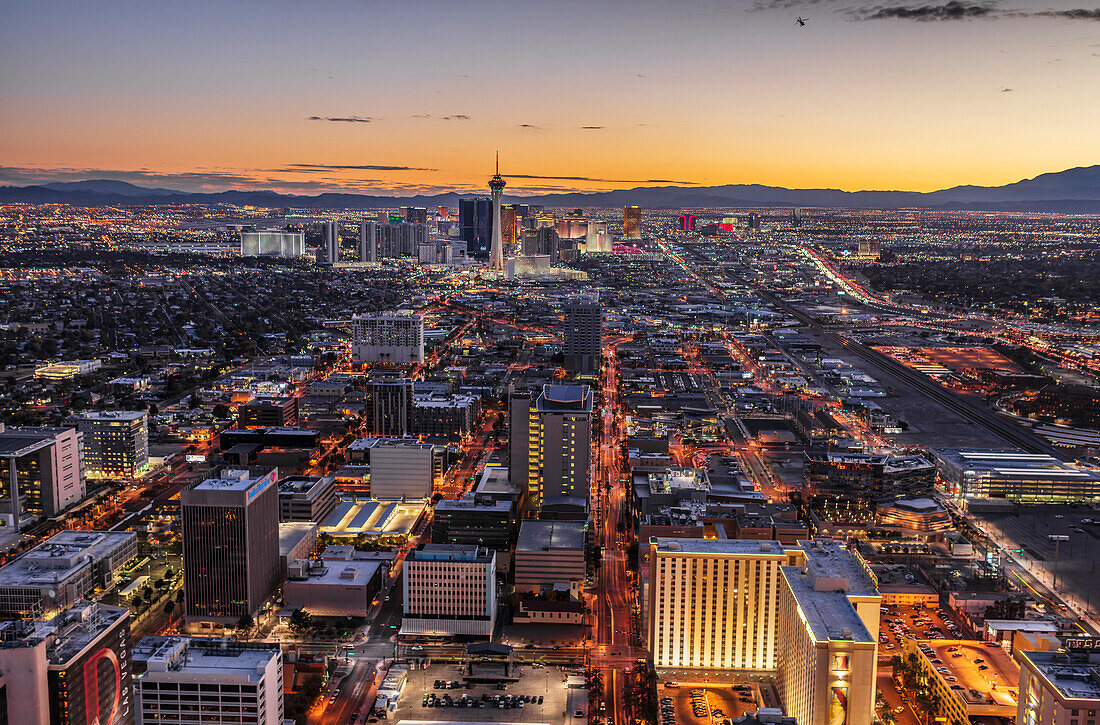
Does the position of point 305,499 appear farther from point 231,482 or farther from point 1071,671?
point 1071,671

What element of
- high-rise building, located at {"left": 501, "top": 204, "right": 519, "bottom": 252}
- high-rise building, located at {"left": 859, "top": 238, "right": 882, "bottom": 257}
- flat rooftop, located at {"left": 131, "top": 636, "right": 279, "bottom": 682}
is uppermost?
high-rise building, located at {"left": 501, "top": 204, "right": 519, "bottom": 252}

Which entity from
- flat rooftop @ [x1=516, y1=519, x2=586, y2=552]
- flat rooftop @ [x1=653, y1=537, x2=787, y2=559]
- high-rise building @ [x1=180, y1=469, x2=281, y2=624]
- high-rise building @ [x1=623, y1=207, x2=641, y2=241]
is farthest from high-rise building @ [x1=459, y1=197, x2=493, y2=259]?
flat rooftop @ [x1=653, y1=537, x2=787, y2=559]

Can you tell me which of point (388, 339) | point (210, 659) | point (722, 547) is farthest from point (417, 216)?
point (210, 659)

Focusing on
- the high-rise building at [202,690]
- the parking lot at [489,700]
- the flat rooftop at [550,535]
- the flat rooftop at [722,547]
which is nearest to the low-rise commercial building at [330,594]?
the parking lot at [489,700]

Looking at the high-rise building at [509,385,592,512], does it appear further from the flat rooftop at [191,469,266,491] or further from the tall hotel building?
the flat rooftop at [191,469,266,491]

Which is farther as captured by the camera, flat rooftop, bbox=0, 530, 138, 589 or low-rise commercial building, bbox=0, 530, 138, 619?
flat rooftop, bbox=0, 530, 138, 589

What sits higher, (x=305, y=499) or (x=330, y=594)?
(x=305, y=499)
